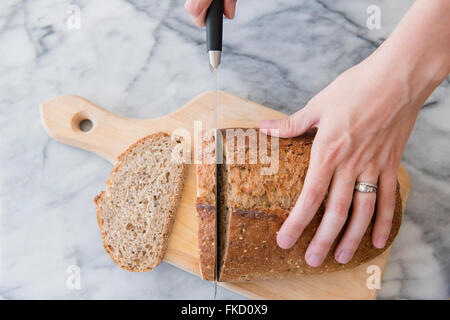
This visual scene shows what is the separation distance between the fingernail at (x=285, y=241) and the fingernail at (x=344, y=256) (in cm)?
22

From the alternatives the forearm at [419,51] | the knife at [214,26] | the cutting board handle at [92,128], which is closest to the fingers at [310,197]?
the forearm at [419,51]

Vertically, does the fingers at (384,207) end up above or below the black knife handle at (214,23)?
below

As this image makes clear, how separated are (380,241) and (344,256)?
0.16 meters

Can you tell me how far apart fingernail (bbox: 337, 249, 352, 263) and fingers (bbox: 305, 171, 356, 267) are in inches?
3.5

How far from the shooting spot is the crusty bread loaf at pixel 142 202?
1.64 metres

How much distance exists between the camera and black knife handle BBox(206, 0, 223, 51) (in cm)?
140

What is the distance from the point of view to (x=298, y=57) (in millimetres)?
1963

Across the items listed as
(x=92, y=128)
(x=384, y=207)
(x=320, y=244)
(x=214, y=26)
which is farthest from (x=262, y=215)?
(x=92, y=128)

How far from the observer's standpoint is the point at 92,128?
1.81 m

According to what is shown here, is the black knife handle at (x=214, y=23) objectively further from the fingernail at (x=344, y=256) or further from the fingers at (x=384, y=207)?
the fingernail at (x=344, y=256)

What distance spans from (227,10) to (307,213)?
2.84 ft

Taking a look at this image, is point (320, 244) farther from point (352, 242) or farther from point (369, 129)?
point (369, 129)

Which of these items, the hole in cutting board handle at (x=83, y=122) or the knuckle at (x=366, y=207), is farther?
the hole in cutting board handle at (x=83, y=122)

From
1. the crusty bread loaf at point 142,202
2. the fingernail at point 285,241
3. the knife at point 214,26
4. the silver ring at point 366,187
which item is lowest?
the crusty bread loaf at point 142,202
